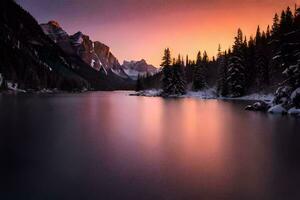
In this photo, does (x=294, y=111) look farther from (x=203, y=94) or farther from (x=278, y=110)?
(x=203, y=94)

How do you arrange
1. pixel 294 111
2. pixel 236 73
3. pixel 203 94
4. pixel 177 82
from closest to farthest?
1. pixel 294 111
2. pixel 236 73
3. pixel 203 94
4. pixel 177 82

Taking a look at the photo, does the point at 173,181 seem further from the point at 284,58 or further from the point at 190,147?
the point at 284,58

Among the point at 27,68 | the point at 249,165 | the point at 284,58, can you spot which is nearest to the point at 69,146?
the point at 249,165

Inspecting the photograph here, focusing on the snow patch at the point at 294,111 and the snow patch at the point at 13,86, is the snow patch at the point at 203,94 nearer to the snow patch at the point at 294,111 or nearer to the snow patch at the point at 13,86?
the snow patch at the point at 294,111

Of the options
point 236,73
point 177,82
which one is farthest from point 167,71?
point 236,73

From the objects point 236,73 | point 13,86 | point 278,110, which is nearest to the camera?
point 278,110

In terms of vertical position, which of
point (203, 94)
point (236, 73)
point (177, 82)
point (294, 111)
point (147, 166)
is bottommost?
point (147, 166)

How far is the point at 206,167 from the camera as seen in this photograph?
51.5 ft

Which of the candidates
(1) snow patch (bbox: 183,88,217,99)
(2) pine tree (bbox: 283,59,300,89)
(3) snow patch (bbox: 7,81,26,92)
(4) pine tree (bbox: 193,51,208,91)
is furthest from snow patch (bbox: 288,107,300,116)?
(3) snow patch (bbox: 7,81,26,92)

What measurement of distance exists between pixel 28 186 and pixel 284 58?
43.3 metres

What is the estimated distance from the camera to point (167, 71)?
119 meters

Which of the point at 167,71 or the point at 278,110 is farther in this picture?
the point at 167,71

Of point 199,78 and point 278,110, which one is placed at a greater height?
point 199,78

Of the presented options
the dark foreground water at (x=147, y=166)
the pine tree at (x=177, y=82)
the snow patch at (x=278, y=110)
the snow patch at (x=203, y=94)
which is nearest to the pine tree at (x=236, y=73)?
the snow patch at (x=203, y=94)
